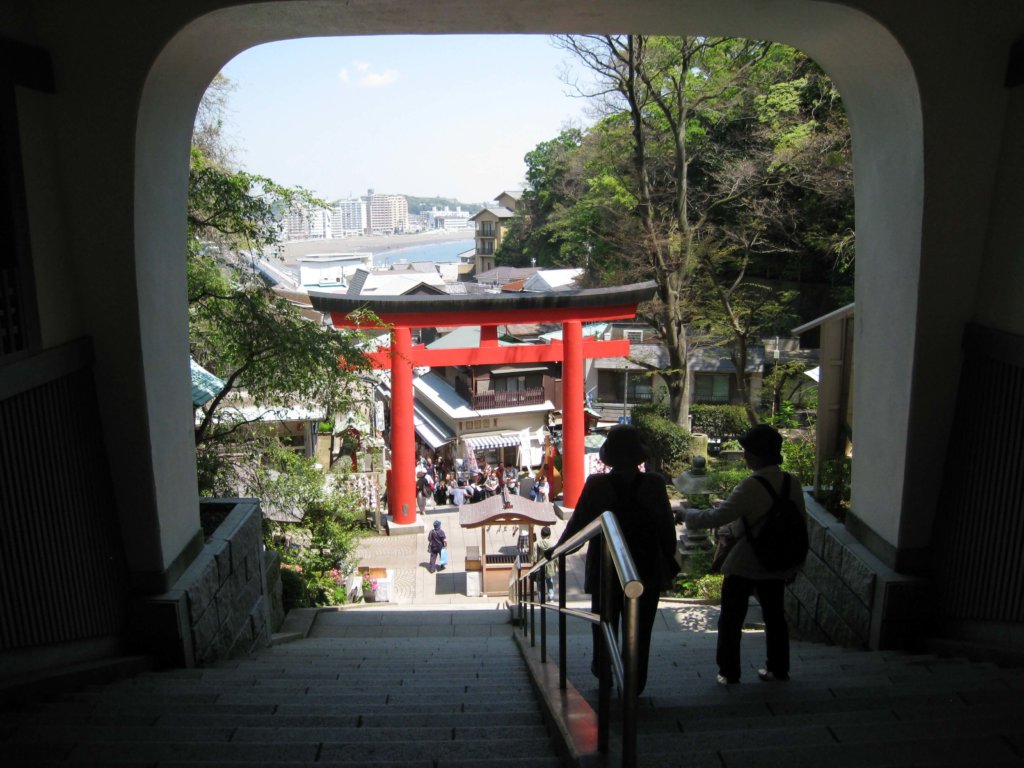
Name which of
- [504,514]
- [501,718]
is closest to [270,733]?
A: [501,718]

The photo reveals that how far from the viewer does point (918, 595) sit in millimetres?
4340

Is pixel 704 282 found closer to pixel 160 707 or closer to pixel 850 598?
pixel 850 598

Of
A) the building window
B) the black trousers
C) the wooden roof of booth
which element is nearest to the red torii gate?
the wooden roof of booth

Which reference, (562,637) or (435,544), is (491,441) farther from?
(562,637)

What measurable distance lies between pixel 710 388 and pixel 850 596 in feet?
74.9

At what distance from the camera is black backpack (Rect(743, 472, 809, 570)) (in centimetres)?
351

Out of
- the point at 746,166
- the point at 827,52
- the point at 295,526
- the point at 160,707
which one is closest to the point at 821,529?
the point at 827,52

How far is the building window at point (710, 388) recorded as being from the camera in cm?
2692

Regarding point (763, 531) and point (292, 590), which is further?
point (292, 590)

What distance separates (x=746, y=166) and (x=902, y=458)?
1518 centimetres

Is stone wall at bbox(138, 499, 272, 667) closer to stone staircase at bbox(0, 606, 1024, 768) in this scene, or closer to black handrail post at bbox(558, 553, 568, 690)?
stone staircase at bbox(0, 606, 1024, 768)

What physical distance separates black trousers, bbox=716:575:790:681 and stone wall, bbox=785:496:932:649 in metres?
1.05

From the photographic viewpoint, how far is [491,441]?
2297cm

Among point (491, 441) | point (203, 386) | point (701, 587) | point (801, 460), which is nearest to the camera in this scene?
point (203, 386)
